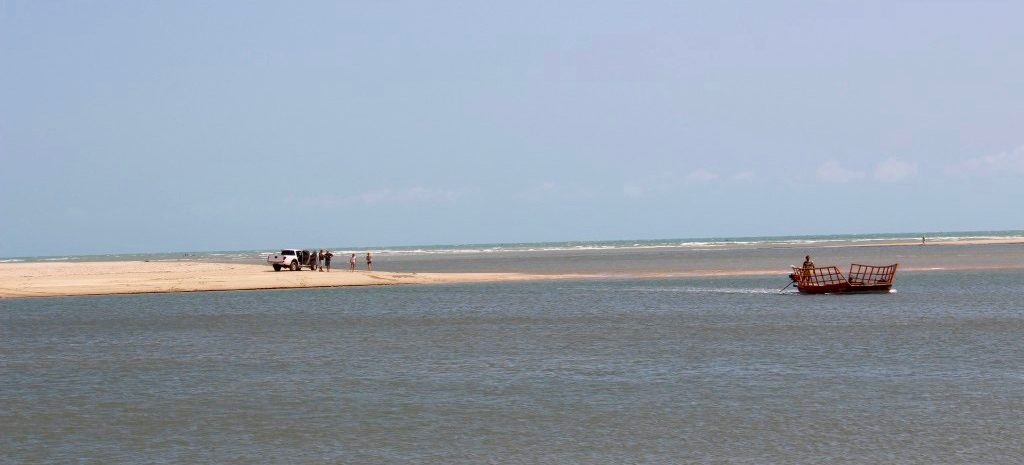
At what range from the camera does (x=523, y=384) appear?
25.8 m

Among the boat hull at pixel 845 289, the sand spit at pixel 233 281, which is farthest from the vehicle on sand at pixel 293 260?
the boat hull at pixel 845 289

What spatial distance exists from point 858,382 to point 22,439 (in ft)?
60.4

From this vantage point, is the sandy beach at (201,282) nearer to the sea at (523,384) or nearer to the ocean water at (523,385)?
the sea at (523,384)

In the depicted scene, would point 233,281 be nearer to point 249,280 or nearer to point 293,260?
point 249,280

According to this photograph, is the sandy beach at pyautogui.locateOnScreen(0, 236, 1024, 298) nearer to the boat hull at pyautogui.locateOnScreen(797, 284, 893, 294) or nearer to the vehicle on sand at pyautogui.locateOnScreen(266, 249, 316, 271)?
the vehicle on sand at pyautogui.locateOnScreen(266, 249, 316, 271)

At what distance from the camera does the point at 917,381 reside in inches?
984

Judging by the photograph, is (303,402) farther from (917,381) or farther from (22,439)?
(917,381)

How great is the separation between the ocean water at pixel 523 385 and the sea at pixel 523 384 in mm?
88

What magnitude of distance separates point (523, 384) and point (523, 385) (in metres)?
0.17

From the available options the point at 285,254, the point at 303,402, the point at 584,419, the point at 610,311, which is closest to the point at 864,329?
the point at 610,311

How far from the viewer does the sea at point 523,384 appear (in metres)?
18.6

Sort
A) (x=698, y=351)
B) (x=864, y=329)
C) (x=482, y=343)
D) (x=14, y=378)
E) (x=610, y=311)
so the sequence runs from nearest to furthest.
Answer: (x=14, y=378) < (x=698, y=351) < (x=482, y=343) < (x=864, y=329) < (x=610, y=311)

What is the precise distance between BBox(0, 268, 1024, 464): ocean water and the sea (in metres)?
0.09

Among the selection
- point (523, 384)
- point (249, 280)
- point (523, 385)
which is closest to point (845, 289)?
point (523, 384)
